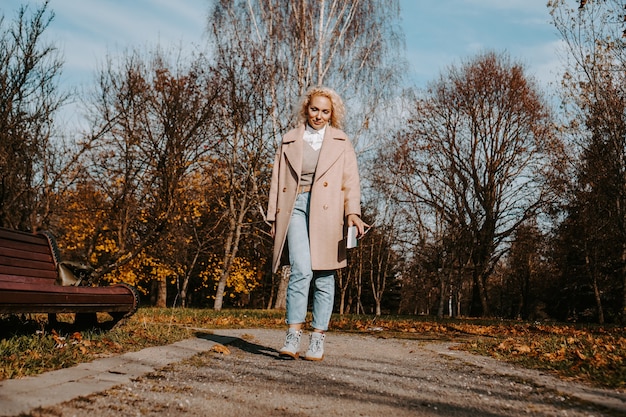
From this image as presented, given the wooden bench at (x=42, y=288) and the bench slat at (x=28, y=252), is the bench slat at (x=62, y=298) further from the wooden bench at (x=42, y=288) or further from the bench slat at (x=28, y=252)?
the bench slat at (x=28, y=252)

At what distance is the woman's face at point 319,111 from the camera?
500 centimetres

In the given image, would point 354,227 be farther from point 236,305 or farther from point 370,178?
point 236,305

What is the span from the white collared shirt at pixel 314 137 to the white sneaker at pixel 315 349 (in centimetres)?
154

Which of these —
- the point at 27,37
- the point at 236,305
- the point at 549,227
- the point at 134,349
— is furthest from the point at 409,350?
the point at 236,305

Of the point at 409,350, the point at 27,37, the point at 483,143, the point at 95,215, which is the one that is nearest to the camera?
the point at 409,350

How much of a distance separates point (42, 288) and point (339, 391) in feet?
7.41

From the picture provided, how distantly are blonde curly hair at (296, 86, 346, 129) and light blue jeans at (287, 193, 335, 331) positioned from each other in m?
0.78

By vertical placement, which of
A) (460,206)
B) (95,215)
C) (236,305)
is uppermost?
(460,206)

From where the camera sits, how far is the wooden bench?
385cm

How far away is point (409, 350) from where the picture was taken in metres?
5.88

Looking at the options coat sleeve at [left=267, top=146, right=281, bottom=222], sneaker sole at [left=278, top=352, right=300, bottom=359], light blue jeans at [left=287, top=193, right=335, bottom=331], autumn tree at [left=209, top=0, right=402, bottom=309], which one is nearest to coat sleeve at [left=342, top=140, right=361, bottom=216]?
light blue jeans at [left=287, top=193, right=335, bottom=331]

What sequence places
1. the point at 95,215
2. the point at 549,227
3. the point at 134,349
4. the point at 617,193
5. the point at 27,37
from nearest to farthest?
the point at 134,349
the point at 27,37
the point at 617,193
the point at 95,215
the point at 549,227

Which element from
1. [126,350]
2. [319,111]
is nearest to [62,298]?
[126,350]

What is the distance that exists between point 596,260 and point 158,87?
2197 cm
